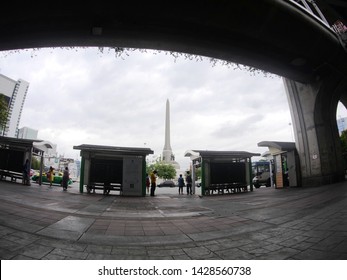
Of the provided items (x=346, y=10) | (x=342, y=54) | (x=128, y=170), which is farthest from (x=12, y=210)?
(x=342, y=54)

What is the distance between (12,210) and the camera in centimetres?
562

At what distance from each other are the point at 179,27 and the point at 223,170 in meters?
10.2

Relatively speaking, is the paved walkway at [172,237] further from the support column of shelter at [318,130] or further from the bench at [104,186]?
the support column of shelter at [318,130]

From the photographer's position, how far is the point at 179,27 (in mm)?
7289

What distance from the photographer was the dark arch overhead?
6184mm

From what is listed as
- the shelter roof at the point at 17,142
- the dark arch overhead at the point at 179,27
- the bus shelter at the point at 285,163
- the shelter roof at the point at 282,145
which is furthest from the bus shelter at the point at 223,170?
the shelter roof at the point at 17,142

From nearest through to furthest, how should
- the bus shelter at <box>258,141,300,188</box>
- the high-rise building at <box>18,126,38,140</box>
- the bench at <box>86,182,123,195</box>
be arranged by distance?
the bench at <box>86,182,123,195</box>, the bus shelter at <box>258,141,300,188</box>, the high-rise building at <box>18,126,38,140</box>

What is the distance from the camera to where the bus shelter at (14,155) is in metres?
14.2

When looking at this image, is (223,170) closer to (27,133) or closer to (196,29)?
(196,29)

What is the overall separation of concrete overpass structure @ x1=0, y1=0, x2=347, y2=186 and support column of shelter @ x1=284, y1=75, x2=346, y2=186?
10.7 ft

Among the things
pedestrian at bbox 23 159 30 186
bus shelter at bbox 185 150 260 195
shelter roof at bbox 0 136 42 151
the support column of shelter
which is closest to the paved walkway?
bus shelter at bbox 185 150 260 195

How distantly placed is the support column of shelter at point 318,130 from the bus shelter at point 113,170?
10.9 meters

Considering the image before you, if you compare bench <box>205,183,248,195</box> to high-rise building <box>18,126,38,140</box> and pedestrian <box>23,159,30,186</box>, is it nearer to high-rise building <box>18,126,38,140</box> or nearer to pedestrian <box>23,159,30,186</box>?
pedestrian <box>23,159,30,186</box>

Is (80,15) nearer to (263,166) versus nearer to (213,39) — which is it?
(213,39)
